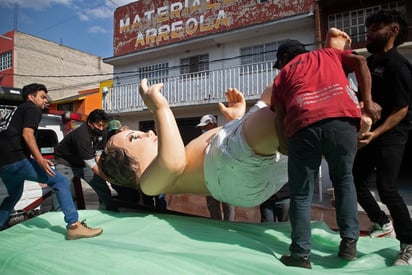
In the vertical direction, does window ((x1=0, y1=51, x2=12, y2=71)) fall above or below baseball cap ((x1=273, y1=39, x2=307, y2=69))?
above

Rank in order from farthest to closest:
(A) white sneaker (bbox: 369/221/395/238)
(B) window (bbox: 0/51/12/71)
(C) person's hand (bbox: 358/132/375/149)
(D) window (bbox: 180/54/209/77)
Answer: (B) window (bbox: 0/51/12/71) → (D) window (bbox: 180/54/209/77) → (A) white sneaker (bbox: 369/221/395/238) → (C) person's hand (bbox: 358/132/375/149)

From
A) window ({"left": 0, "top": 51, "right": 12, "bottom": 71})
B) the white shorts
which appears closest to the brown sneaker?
the white shorts

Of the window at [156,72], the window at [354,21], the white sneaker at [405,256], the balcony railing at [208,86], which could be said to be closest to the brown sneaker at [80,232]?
the white sneaker at [405,256]

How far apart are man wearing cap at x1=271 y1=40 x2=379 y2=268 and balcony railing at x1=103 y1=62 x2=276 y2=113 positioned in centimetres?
809

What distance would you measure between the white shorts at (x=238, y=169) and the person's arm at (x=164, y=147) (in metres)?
0.19

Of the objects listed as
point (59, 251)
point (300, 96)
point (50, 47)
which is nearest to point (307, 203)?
point (300, 96)

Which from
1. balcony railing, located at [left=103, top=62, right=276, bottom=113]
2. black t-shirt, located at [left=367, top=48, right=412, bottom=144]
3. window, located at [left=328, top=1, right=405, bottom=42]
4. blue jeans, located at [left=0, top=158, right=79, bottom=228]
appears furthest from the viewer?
balcony railing, located at [left=103, top=62, right=276, bottom=113]

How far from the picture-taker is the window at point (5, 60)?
19656mm

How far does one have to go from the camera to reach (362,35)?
9.05 m

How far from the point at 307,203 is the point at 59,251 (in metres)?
1.21

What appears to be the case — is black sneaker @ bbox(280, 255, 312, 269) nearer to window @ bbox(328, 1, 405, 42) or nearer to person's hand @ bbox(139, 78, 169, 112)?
person's hand @ bbox(139, 78, 169, 112)

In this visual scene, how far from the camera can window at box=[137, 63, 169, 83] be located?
12344 millimetres

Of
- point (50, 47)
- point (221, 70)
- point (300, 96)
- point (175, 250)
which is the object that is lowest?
point (175, 250)

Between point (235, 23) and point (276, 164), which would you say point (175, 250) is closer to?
point (276, 164)
